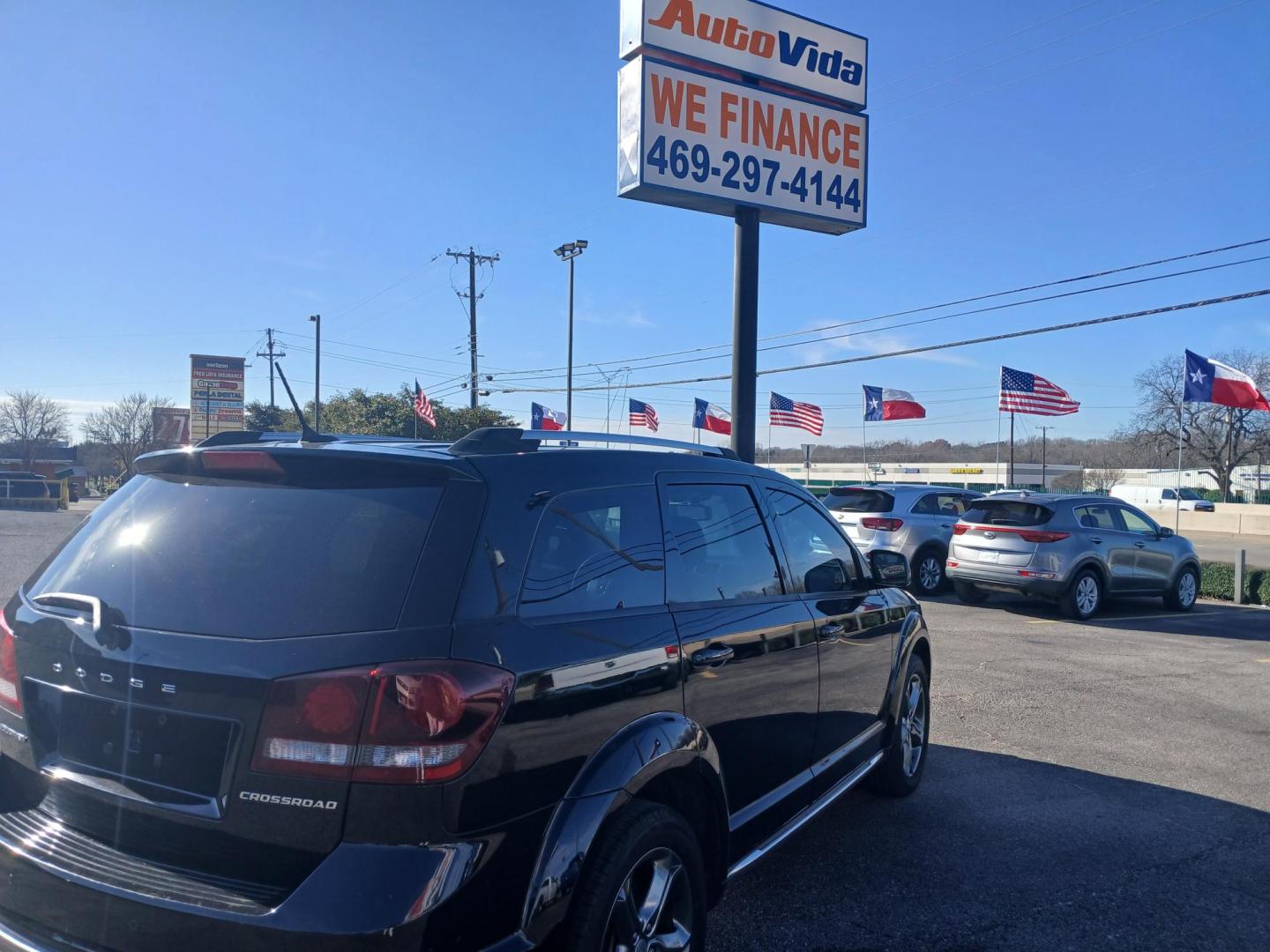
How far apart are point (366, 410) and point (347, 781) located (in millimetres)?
46408

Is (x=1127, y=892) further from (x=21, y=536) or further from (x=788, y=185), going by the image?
(x=21, y=536)

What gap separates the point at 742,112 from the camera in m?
13.3

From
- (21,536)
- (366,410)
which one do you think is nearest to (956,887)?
(21,536)

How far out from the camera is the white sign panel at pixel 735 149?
12.7 metres

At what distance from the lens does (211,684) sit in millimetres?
2336

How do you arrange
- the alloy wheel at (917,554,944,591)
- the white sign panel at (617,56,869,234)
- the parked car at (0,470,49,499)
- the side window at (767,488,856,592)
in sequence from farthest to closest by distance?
the parked car at (0,470,49,499) → the alloy wheel at (917,554,944,591) → the white sign panel at (617,56,869,234) → the side window at (767,488,856,592)

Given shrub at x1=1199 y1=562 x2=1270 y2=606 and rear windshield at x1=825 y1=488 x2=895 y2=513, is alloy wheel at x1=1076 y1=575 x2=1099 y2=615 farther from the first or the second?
shrub at x1=1199 y1=562 x2=1270 y2=606

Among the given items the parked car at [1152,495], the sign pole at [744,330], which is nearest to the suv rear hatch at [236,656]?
the sign pole at [744,330]

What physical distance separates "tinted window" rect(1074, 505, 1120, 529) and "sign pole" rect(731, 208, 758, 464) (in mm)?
4635

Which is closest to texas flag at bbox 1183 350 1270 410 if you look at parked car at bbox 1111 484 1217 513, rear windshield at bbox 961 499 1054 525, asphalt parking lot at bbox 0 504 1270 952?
rear windshield at bbox 961 499 1054 525

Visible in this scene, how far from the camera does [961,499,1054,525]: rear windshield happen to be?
1310 centimetres

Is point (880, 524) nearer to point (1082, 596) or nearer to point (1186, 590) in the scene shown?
point (1082, 596)

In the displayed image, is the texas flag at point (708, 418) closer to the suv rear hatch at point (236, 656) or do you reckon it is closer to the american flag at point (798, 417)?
the american flag at point (798, 417)

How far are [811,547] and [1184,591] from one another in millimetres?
12397
